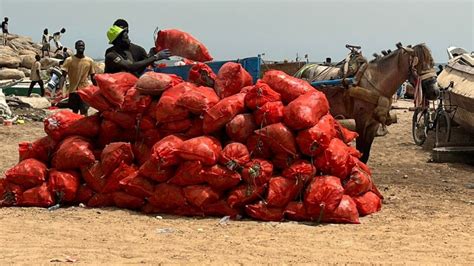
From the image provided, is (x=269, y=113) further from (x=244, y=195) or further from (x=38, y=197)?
(x=38, y=197)

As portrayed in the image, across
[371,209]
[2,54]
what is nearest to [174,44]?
[371,209]

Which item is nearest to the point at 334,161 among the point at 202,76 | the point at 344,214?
the point at 344,214

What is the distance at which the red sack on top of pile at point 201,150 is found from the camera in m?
6.33

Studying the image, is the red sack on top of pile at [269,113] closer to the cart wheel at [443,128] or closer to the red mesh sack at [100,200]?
the red mesh sack at [100,200]

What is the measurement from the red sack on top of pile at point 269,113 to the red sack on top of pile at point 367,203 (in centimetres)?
122

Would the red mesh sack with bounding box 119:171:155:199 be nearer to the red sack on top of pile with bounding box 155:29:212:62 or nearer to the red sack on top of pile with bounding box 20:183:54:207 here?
the red sack on top of pile with bounding box 20:183:54:207

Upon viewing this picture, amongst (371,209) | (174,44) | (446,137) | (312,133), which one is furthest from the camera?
(446,137)

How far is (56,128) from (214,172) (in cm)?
208

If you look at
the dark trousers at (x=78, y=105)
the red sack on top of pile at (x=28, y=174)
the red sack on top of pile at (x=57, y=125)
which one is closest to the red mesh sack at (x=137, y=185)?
the red sack on top of pile at (x=28, y=174)

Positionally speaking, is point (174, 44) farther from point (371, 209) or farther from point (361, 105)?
point (371, 209)

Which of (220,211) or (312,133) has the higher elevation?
(312,133)

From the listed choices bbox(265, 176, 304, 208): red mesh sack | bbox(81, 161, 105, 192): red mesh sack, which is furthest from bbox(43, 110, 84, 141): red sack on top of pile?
bbox(265, 176, 304, 208): red mesh sack

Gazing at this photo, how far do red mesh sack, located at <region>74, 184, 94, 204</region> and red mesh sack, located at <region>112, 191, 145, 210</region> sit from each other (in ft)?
1.00

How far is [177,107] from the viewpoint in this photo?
6.67m
